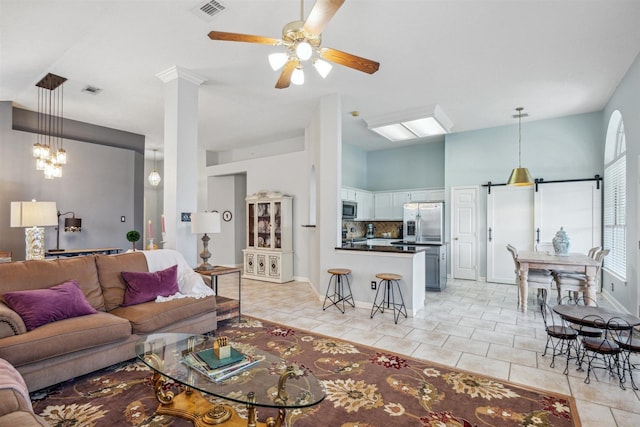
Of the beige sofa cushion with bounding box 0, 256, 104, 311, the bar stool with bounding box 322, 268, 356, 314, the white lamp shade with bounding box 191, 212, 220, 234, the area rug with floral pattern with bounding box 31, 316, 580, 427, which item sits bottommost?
the area rug with floral pattern with bounding box 31, 316, 580, 427

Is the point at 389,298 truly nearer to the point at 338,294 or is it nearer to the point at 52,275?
the point at 338,294

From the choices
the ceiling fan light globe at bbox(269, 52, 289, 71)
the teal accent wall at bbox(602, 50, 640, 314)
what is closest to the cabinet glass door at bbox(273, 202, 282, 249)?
the ceiling fan light globe at bbox(269, 52, 289, 71)

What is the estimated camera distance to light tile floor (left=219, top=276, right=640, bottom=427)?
7.90 ft

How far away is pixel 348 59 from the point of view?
8.84ft

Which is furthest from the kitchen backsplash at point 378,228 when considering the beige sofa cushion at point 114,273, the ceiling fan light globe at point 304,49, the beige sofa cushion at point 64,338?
the beige sofa cushion at point 64,338

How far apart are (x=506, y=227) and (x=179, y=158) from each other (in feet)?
20.5

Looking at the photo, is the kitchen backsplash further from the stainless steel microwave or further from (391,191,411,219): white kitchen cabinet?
the stainless steel microwave

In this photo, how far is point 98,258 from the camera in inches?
128

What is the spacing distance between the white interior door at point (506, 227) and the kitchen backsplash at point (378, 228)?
85.1 inches

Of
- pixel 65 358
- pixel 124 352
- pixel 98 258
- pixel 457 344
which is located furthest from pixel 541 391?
pixel 98 258

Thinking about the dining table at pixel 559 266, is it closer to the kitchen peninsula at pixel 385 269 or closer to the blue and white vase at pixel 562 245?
the blue and white vase at pixel 562 245

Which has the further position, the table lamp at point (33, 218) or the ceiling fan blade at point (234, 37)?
the table lamp at point (33, 218)

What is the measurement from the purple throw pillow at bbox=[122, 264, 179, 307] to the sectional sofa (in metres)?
0.05

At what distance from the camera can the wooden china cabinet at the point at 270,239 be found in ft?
22.4
